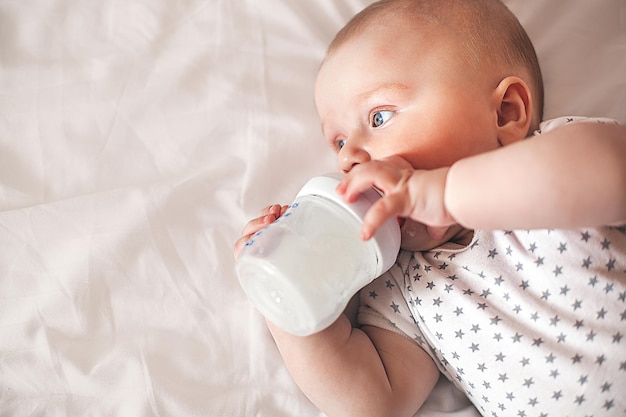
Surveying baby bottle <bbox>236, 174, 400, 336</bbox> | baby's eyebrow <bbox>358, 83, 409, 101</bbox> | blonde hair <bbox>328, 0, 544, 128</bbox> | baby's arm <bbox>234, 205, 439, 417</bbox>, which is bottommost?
baby's arm <bbox>234, 205, 439, 417</bbox>

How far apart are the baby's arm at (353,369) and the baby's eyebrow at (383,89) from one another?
0.92 ft

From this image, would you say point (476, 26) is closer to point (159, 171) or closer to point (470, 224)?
point (470, 224)

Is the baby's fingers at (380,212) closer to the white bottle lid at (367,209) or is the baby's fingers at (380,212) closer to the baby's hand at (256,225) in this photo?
the white bottle lid at (367,209)

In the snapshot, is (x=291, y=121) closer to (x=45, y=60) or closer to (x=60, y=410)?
(x=45, y=60)

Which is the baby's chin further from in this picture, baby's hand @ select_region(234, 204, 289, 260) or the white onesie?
baby's hand @ select_region(234, 204, 289, 260)

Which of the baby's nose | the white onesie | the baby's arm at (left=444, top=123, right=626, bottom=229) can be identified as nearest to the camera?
the baby's arm at (left=444, top=123, right=626, bottom=229)

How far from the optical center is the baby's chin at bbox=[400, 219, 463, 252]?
1150 millimetres

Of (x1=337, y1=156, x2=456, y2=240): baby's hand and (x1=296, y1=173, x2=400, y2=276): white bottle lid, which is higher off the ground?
(x1=337, y1=156, x2=456, y2=240): baby's hand

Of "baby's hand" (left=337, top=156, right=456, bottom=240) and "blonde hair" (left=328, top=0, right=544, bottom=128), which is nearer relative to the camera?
"baby's hand" (left=337, top=156, right=456, bottom=240)

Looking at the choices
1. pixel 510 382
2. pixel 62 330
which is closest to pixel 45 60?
pixel 62 330

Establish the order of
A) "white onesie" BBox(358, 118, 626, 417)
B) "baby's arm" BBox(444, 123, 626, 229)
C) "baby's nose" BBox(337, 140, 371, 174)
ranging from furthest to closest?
"baby's nose" BBox(337, 140, 371, 174), "white onesie" BBox(358, 118, 626, 417), "baby's arm" BBox(444, 123, 626, 229)

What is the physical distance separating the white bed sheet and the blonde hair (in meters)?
0.27

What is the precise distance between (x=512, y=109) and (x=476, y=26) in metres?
0.17

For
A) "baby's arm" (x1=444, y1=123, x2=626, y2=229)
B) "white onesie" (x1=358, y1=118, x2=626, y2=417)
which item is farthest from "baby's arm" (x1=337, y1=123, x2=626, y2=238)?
"white onesie" (x1=358, y1=118, x2=626, y2=417)
